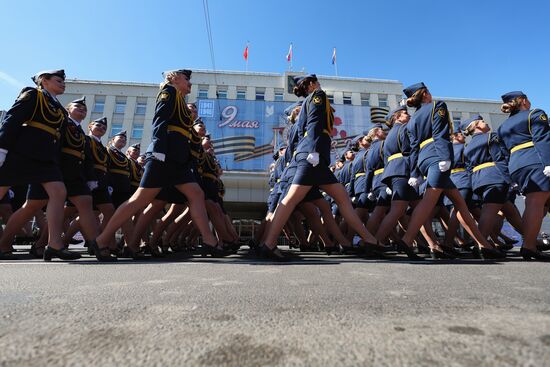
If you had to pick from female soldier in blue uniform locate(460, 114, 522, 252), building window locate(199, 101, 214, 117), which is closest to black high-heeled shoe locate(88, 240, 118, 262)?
female soldier in blue uniform locate(460, 114, 522, 252)

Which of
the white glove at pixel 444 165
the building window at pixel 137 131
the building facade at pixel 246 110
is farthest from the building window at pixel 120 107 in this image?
the white glove at pixel 444 165

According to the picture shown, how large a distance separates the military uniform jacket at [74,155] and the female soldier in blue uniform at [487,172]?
5107 mm

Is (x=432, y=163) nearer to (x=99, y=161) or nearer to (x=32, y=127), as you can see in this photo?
(x=32, y=127)

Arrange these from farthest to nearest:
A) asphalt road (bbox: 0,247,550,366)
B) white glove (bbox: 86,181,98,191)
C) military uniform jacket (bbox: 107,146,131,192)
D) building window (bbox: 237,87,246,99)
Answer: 1. building window (bbox: 237,87,246,99)
2. military uniform jacket (bbox: 107,146,131,192)
3. white glove (bbox: 86,181,98,191)
4. asphalt road (bbox: 0,247,550,366)

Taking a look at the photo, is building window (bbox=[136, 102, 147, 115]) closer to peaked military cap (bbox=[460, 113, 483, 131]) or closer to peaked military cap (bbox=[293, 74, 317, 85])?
peaked military cap (bbox=[460, 113, 483, 131])

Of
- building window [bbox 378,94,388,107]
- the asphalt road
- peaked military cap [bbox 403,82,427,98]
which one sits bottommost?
the asphalt road

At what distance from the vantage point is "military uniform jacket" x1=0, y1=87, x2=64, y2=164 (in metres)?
3.16

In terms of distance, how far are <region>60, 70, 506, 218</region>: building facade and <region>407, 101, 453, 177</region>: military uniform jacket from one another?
18033mm

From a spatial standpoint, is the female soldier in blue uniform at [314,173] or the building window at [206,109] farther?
the building window at [206,109]

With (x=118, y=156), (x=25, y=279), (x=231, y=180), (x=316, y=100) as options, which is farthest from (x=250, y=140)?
(x=25, y=279)

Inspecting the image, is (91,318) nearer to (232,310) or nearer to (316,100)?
(232,310)

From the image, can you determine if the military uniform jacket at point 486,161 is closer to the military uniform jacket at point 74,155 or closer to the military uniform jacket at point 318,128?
the military uniform jacket at point 318,128

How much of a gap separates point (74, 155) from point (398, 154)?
410 centimetres

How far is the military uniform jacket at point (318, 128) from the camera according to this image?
3361 millimetres
